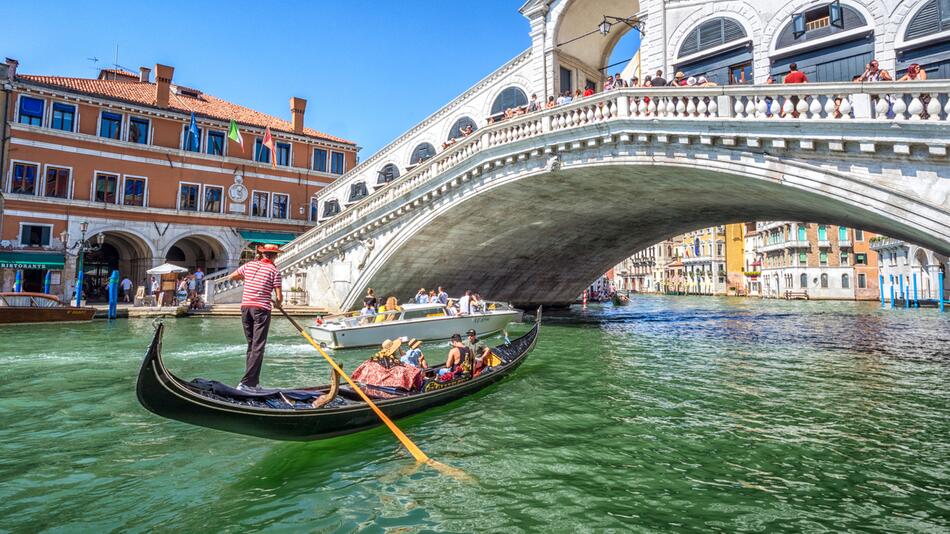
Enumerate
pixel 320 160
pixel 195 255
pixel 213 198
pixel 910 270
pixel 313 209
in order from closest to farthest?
pixel 213 198 < pixel 195 255 < pixel 313 209 < pixel 320 160 < pixel 910 270

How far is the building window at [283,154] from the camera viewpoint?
Result: 85.8 feet

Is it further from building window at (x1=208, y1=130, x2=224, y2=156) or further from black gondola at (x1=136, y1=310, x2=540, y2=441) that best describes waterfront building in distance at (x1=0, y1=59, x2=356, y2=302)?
black gondola at (x1=136, y1=310, x2=540, y2=441)

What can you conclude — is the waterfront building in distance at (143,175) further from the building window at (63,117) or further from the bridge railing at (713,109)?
the bridge railing at (713,109)

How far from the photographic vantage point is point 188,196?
23516 mm

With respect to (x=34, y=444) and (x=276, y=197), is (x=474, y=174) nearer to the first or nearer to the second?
(x=34, y=444)

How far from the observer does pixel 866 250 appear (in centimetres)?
4094

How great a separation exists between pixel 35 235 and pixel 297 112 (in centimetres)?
1255

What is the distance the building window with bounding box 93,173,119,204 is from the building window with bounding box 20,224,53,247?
6.76 feet

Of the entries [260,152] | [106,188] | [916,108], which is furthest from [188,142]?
[916,108]

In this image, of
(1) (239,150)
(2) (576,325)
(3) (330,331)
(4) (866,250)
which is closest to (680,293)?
(4) (866,250)

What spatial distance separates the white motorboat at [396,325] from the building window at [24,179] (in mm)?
15647

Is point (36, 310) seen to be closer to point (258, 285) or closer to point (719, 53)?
point (258, 285)

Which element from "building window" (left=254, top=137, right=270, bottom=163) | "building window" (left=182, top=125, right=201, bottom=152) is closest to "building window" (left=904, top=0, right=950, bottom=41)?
"building window" (left=254, top=137, right=270, bottom=163)

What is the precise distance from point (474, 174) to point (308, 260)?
8.66 m
